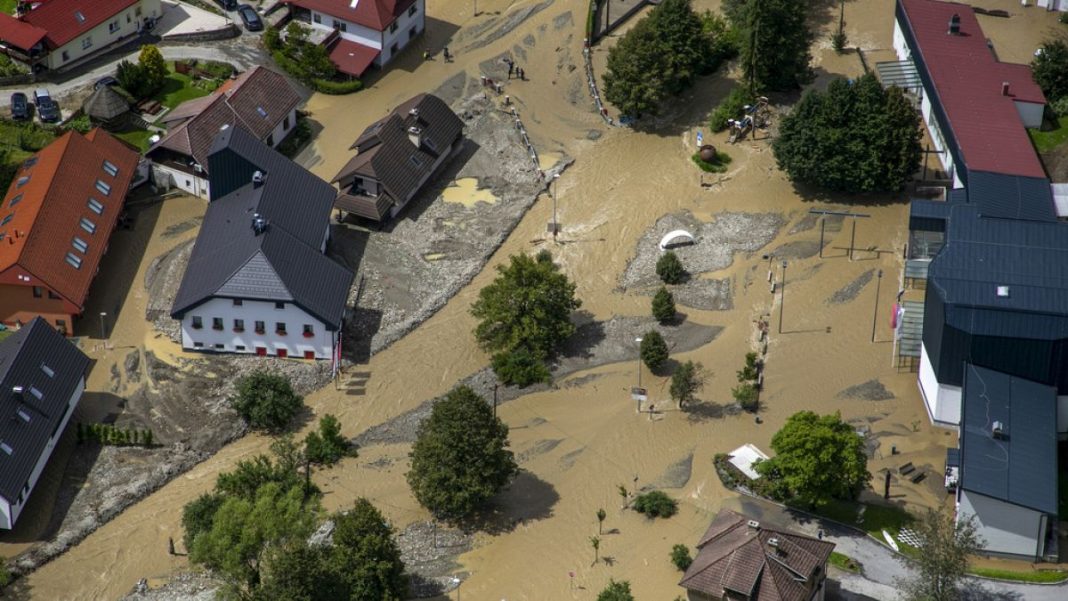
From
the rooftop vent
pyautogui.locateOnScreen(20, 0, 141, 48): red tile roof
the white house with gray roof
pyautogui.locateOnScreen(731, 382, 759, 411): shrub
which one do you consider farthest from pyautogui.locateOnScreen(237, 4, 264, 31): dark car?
the rooftop vent

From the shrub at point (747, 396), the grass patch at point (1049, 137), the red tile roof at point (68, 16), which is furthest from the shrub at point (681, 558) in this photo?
the red tile roof at point (68, 16)

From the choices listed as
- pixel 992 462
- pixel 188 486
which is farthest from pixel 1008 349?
pixel 188 486

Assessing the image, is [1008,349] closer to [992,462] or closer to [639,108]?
[992,462]

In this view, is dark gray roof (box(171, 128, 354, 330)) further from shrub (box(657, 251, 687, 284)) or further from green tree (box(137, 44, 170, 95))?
shrub (box(657, 251, 687, 284))

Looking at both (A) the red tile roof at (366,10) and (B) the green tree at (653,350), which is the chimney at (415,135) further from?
(B) the green tree at (653,350)

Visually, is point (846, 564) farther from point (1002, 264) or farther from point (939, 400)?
point (1002, 264)

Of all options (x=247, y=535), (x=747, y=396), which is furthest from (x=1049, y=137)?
(x=247, y=535)
